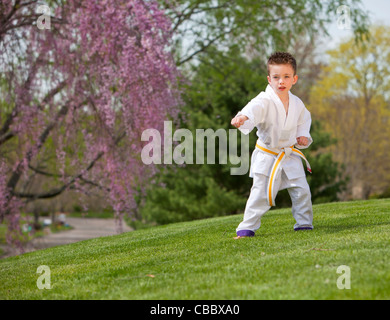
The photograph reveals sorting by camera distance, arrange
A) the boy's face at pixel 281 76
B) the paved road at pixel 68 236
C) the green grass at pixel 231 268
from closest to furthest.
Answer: the green grass at pixel 231 268 → the boy's face at pixel 281 76 → the paved road at pixel 68 236

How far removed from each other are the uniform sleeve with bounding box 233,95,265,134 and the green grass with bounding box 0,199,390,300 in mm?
1020

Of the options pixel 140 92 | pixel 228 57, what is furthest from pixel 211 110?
pixel 140 92

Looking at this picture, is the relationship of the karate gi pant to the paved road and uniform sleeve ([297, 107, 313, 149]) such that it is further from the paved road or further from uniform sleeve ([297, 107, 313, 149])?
the paved road

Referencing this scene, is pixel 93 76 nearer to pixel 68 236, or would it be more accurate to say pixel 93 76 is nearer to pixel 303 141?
pixel 303 141

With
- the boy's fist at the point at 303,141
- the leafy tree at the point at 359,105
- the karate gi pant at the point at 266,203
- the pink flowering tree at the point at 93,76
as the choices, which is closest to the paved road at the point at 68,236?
the pink flowering tree at the point at 93,76

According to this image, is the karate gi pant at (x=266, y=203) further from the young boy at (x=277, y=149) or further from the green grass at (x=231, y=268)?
the green grass at (x=231, y=268)

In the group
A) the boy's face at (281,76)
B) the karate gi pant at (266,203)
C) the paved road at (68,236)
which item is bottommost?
the paved road at (68,236)

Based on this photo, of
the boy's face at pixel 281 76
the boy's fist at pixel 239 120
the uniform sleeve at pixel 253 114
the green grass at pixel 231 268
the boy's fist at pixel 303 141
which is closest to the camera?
the green grass at pixel 231 268

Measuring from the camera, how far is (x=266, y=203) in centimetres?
490

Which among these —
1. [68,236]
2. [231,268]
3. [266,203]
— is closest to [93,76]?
[266,203]

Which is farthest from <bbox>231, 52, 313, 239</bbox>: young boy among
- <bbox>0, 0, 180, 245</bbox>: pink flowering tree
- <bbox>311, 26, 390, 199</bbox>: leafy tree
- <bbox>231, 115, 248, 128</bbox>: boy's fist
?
<bbox>311, 26, 390, 199</bbox>: leafy tree

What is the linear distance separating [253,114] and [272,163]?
1.80 ft

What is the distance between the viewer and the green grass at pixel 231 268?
2992 mm

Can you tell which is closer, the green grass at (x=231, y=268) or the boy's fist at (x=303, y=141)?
the green grass at (x=231, y=268)
